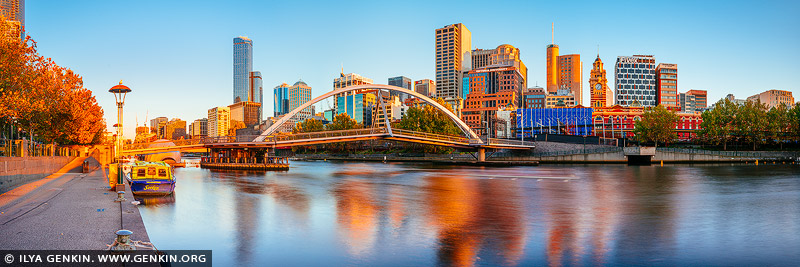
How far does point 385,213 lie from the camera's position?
23.6 metres

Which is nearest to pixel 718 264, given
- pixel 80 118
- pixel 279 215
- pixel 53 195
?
pixel 279 215

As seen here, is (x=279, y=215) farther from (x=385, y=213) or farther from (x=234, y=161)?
(x=234, y=161)

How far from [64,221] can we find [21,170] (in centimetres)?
1987

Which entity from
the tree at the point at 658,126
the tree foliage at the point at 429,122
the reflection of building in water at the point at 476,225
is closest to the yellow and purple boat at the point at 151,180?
the reflection of building in water at the point at 476,225

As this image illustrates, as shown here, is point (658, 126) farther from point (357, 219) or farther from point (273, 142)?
point (357, 219)

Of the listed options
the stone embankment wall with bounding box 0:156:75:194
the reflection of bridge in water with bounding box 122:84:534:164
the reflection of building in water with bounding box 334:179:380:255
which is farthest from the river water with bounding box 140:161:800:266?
the reflection of bridge in water with bounding box 122:84:534:164

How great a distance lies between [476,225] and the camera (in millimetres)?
19609

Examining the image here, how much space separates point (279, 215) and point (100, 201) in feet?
24.0

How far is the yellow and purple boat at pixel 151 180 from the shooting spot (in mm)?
26906

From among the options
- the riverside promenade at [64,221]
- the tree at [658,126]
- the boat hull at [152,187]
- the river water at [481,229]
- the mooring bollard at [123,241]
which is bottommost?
the river water at [481,229]

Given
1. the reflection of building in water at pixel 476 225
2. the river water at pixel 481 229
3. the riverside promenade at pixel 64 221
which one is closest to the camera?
the riverside promenade at pixel 64 221

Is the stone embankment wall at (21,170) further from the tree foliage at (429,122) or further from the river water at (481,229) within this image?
the tree foliage at (429,122)

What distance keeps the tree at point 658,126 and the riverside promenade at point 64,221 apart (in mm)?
111850

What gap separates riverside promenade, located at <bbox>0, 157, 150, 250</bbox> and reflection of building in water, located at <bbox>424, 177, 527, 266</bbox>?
861 cm
